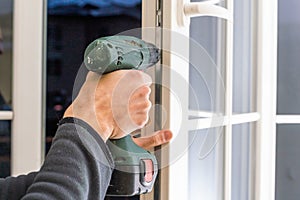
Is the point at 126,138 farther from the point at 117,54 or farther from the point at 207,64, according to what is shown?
the point at 207,64

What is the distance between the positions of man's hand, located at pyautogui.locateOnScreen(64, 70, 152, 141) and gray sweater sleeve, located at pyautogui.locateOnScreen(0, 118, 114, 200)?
20 millimetres

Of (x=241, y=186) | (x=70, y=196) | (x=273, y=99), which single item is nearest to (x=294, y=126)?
(x=273, y=99)

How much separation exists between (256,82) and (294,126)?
0.22 metres

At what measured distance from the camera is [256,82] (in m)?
1.40

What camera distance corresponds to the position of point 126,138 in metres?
0.78

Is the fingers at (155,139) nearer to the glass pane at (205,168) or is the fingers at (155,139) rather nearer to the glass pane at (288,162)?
the glass pane at (205,168)

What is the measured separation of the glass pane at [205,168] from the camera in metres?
0.98

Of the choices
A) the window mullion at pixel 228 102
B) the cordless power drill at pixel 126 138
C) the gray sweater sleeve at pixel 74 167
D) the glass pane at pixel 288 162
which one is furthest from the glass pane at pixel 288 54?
the gray sweater sleeve at pixel 74 167

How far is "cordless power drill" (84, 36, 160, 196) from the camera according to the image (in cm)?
68

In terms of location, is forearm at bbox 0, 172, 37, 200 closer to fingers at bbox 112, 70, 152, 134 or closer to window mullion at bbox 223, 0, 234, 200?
fingers at bbox 112, 70, 152, 134

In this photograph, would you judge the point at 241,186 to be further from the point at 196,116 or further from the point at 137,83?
the point at 137,83

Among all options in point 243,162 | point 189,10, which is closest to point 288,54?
point 243,162

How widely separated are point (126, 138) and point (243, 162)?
637mm

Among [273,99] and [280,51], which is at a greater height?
[280,51]
